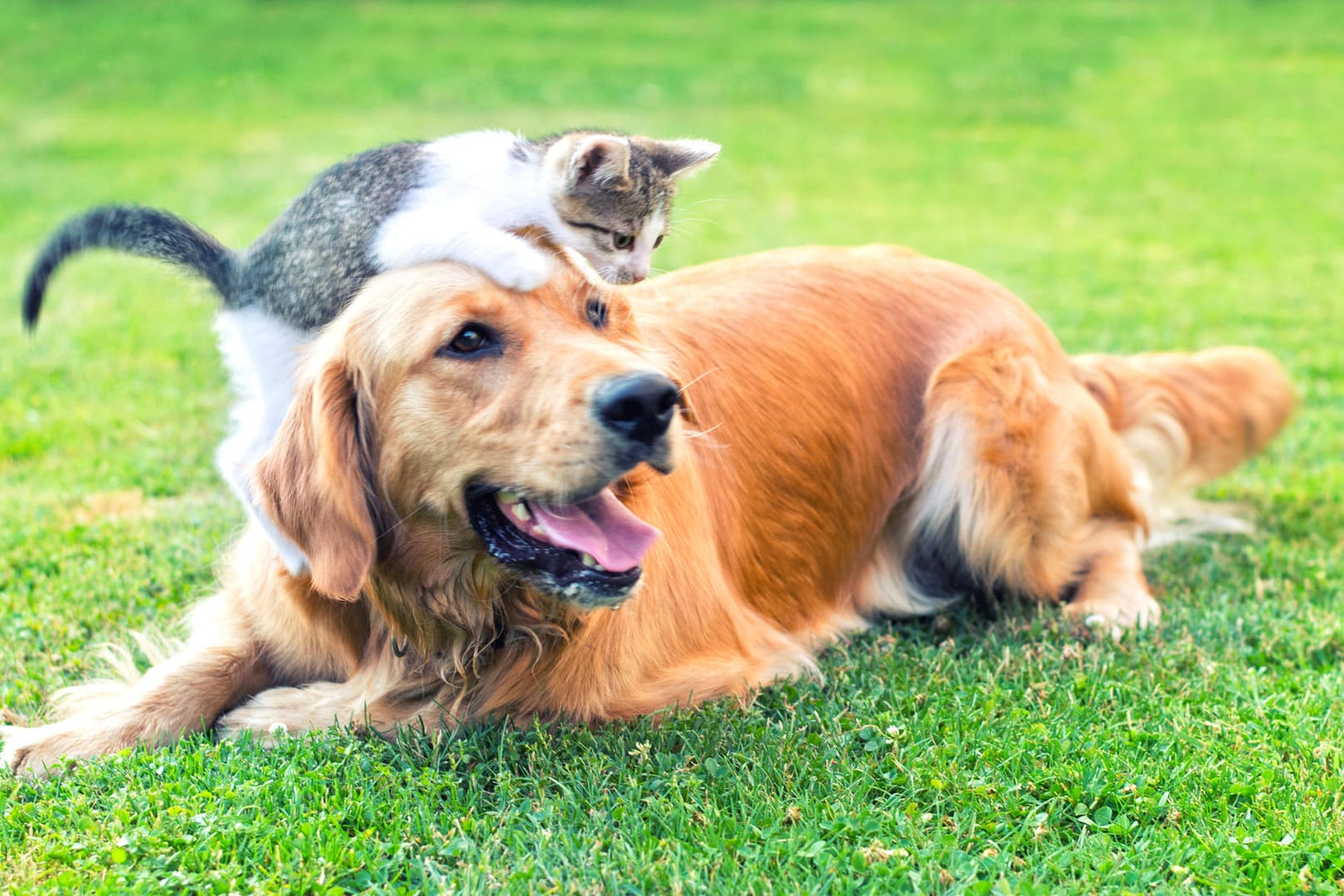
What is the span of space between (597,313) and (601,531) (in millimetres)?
552

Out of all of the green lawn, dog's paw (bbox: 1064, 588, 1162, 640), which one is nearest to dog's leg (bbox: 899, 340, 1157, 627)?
dog's paw (bbox: 1064, 588, 1162, 640)

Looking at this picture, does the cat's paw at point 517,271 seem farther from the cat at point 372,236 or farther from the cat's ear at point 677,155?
the cat's ear at point 677,155

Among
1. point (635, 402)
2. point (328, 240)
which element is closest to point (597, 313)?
point (635, 402)

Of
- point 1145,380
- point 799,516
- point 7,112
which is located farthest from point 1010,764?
point 7,112

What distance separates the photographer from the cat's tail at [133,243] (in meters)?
3.43

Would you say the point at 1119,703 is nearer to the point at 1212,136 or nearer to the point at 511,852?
the point at 511,852

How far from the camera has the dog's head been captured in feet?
9.05

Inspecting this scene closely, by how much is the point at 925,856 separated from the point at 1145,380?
2.86 metres

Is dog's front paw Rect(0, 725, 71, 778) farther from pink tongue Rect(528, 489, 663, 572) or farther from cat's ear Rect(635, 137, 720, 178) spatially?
cat's ear Rect(635, 137, 720, 178)

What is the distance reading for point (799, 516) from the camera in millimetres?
3949

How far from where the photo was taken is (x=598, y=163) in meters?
3.47

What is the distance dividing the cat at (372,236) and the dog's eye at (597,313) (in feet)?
0.58

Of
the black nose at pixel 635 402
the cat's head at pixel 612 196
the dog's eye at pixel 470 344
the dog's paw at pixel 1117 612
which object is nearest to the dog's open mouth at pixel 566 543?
the black nose at pixel 635 402

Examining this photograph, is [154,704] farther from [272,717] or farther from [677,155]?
[677,155]
